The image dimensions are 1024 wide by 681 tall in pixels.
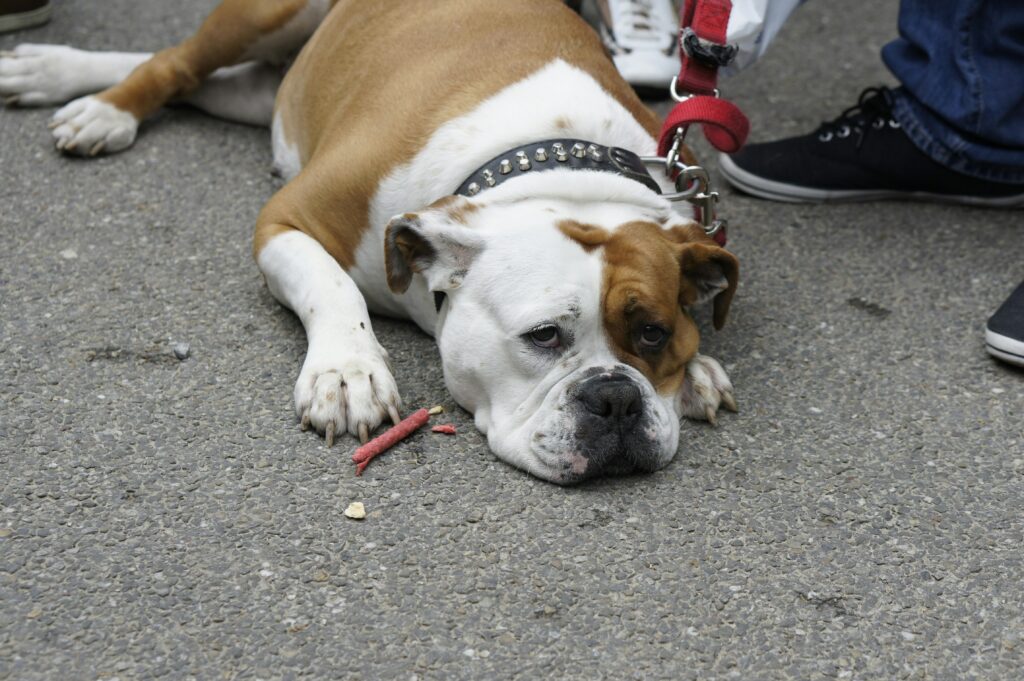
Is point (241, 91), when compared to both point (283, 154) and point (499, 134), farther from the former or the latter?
point (499, 134)

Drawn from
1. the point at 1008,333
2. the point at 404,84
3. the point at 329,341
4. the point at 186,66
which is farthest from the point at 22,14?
the point at 1008,333

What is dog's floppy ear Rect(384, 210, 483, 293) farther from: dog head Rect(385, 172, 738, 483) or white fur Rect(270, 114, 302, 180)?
white fur Rect(270, 114, 302, 180)

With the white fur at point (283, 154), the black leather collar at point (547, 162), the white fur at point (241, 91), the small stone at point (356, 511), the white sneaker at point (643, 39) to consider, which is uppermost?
the black leather collar at point (547, 162)

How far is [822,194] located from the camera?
4.02 meters

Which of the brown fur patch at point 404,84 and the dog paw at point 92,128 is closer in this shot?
the brown fur patch at point 404,84

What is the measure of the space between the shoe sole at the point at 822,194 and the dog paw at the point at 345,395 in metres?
1.69

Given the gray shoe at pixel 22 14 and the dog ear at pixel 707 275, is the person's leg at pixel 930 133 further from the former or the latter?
the gray shoe at pixel 22 14

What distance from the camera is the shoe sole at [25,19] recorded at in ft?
15.3

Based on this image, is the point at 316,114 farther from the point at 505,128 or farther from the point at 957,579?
the point at 957,579

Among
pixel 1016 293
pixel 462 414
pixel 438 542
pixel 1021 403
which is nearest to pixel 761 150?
pixel 1016 293

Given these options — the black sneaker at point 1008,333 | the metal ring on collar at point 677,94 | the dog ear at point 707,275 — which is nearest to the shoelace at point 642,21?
the metal ring on collar at point 677,94

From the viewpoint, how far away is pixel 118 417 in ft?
9.02

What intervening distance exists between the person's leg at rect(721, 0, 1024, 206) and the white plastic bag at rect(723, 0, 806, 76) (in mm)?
415

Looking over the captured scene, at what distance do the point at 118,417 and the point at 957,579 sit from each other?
5.96 ft
